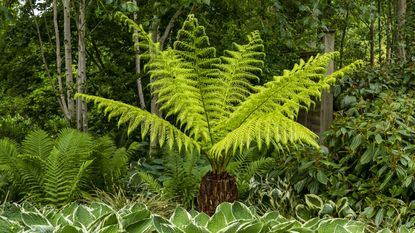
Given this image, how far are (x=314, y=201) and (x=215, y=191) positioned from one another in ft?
2.30

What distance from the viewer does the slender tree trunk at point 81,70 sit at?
4.44 meters

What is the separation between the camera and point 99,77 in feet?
17.1

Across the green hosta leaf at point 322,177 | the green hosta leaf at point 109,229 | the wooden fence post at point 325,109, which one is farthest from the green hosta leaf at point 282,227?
the wooden fence post at point 325,109

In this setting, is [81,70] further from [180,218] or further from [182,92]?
[180,218]

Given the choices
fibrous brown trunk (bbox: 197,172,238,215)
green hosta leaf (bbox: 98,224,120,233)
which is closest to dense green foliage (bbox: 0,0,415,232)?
green hosta leaf (bbox: 98,224,120,233)

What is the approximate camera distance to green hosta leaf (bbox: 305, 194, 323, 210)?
3.24m

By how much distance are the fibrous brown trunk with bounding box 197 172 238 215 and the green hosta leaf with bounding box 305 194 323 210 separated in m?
0.50

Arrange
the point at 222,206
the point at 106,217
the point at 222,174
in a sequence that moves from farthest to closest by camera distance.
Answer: the point at 222,174 → the point at 222,206 → the point at 106,217

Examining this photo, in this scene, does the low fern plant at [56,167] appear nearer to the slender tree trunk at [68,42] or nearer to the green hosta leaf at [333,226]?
the slender tree trunk at [68,42]

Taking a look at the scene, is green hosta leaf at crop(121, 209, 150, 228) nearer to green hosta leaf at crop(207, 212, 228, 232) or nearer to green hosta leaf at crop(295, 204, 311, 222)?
green hosta leaf at crop(207, 212, 228, 232)

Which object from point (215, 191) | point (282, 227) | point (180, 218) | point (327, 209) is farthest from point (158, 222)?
point (327, 209)

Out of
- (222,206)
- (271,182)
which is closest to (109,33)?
(271,182)

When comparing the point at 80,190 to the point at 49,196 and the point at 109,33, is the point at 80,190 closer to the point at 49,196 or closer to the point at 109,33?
the point at 49,196

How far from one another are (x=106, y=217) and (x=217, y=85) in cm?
194
